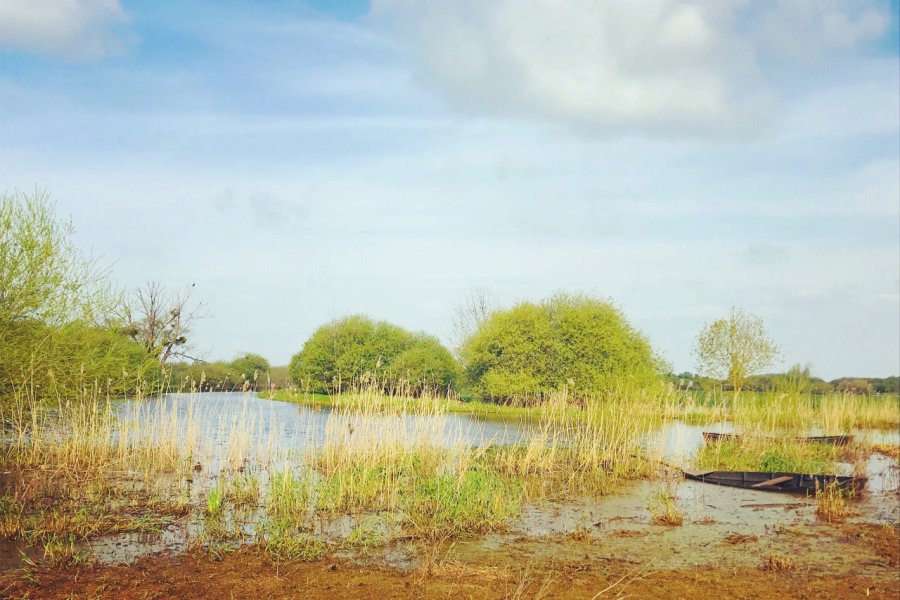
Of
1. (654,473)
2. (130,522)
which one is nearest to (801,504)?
(654,473)

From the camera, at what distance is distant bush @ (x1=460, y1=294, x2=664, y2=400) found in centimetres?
3469

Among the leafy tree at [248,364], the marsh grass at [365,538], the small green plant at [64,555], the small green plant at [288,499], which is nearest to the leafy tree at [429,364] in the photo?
the leafy tree at [248,364]

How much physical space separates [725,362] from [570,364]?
1058 centimetres

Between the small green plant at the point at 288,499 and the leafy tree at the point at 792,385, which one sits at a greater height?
the leafy tree at the point at 792,385

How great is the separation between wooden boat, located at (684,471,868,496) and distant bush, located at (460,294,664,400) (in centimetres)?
1834

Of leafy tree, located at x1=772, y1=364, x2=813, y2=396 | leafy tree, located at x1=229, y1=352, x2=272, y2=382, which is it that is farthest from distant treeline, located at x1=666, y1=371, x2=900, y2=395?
leafy tree, located at x1=229, y1=352, x2=272, y2=382

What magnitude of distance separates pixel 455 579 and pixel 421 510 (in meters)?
2.70

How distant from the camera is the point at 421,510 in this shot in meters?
9.73

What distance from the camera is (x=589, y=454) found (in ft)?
48.8

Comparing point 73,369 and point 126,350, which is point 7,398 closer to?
point 73,369

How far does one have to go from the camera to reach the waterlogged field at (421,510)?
8086mm

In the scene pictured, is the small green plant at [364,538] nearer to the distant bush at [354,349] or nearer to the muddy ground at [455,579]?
the muddy ground at [455,579]

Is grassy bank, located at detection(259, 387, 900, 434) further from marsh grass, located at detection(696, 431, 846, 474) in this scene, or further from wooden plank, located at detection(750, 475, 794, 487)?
wooden plank, located at detection(750, 475, 794, 487)

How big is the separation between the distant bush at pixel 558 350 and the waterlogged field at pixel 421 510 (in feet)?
58.5
